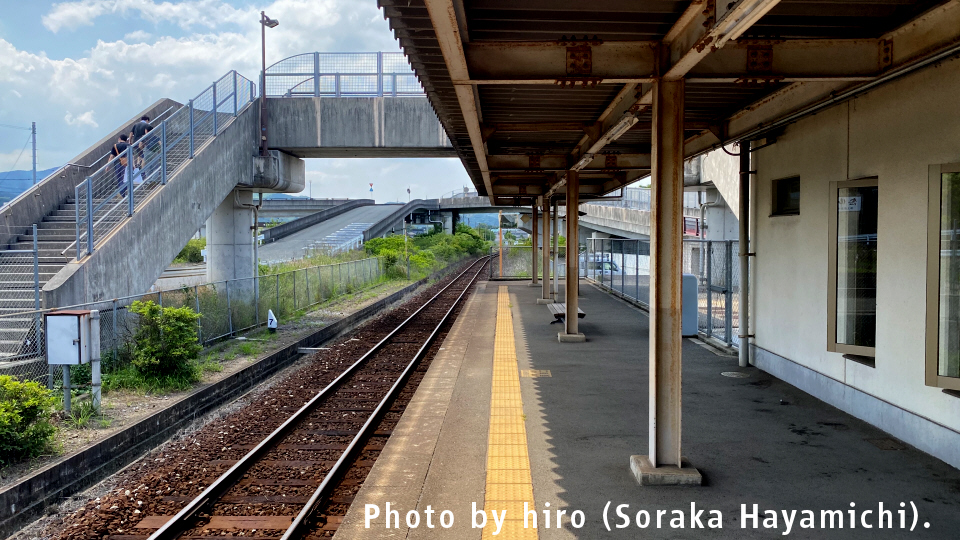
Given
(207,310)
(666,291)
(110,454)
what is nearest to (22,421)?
(110,454)

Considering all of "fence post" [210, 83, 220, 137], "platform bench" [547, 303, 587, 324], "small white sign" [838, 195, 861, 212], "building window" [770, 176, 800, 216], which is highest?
"fence post" [210, 83, 220, 137]

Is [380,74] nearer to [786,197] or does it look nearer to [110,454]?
[786,197]

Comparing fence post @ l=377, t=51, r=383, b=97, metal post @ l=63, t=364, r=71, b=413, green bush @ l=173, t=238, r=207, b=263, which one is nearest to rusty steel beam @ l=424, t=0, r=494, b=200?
metal post @ l=63, t=364, r=71, b=413

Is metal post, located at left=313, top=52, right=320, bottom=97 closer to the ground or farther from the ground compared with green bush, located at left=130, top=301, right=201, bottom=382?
farther from the ground

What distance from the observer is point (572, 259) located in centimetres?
1345

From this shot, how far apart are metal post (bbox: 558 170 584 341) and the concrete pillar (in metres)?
10.5

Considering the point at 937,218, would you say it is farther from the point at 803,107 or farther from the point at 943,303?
the point at 803,107

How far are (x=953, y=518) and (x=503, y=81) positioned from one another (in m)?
4.74

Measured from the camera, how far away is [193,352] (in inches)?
424

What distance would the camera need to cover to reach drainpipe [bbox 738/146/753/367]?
9766 mm

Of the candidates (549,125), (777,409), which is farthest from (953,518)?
(549,125)

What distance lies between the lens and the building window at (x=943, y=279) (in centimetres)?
554

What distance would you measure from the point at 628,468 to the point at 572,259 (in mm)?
7806

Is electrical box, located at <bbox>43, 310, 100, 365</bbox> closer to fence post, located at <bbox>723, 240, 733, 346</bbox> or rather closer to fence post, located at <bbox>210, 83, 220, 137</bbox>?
fence post, located at <bbox>210, 83, 220, 137</bbox>
